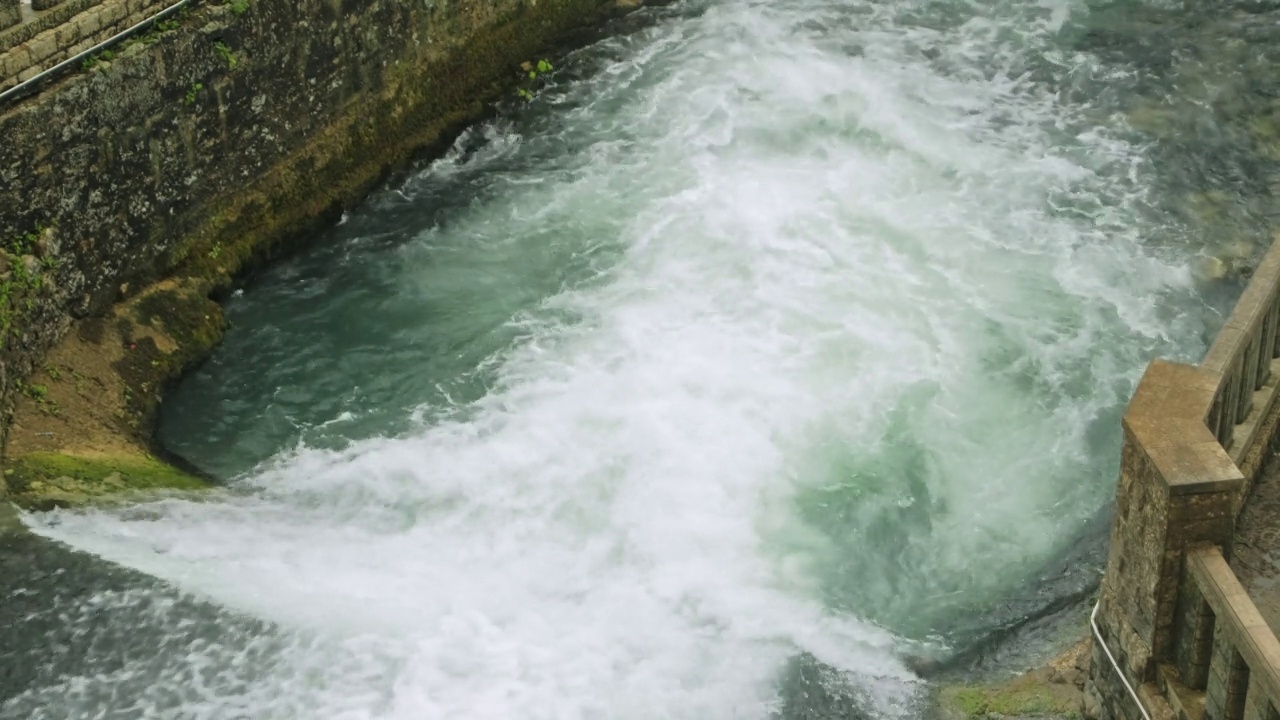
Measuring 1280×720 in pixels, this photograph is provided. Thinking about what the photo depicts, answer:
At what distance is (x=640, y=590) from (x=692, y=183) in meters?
4.53

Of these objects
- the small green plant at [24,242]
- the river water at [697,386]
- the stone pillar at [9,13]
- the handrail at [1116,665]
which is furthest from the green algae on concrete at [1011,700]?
the stone pillar at [9,13]

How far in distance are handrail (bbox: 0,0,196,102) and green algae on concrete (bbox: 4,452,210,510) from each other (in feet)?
7.48

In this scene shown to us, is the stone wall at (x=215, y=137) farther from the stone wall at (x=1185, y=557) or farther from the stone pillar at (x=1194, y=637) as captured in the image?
the stone pillar at (x=1194, y=637)

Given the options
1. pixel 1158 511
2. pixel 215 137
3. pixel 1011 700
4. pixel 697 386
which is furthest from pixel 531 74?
pixel 1158 511

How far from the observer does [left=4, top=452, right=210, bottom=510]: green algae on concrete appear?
8789mm

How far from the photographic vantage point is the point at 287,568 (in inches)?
341

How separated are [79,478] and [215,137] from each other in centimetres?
308

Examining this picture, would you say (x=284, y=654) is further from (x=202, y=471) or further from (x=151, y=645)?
(x=202, y=471)

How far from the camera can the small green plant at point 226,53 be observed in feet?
35.6

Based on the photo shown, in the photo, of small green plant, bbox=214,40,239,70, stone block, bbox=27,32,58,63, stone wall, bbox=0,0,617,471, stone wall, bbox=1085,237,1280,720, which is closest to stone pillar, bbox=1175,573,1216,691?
stone wall, bbox=1085,237,1280,720

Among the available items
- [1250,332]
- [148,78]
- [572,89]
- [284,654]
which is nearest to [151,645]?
[284,654]

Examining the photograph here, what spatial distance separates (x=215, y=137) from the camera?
11.0m

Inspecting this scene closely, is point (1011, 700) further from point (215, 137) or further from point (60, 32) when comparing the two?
point (60, 32)

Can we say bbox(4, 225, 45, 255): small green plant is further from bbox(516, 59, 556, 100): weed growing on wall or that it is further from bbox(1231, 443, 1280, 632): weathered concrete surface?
bbox(1231, 443, 1280, 632): weathered concrete surface
